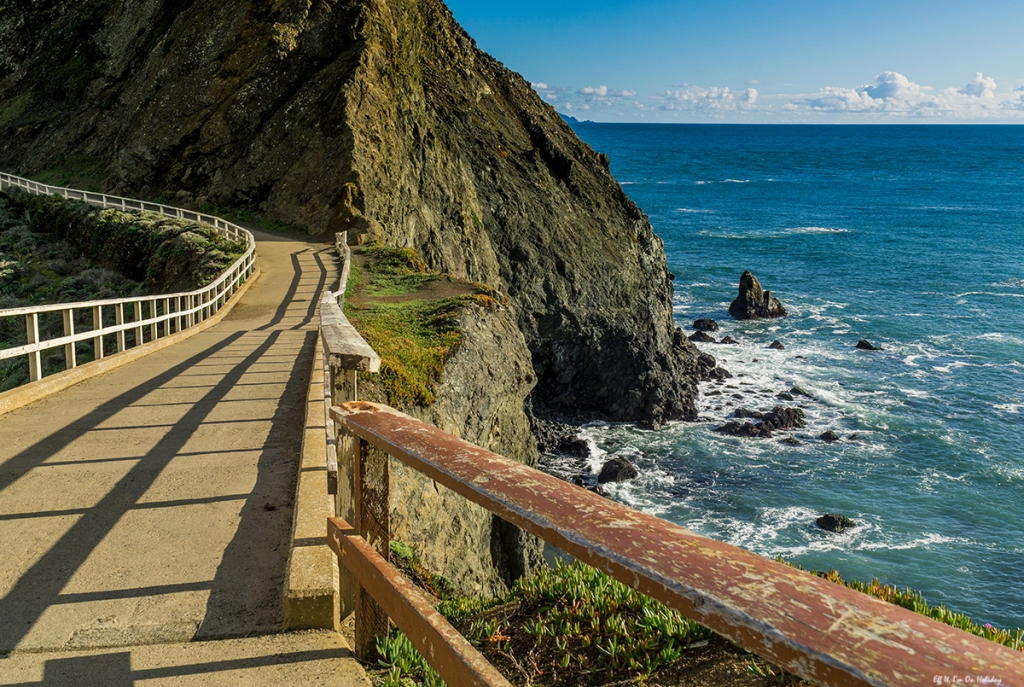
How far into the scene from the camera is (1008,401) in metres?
35.2

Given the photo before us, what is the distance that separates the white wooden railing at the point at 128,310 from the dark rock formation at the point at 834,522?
18926 millimetres

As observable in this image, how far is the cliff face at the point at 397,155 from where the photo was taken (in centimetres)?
3578

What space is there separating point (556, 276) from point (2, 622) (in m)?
33.5

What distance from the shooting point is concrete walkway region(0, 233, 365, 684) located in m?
4.17

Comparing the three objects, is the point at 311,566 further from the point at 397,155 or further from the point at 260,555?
the point at 397,155

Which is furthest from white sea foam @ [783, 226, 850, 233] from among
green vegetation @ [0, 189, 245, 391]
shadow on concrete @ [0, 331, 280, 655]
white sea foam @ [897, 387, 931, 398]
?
shadow on concrete @ [0, 331, 280, 655]

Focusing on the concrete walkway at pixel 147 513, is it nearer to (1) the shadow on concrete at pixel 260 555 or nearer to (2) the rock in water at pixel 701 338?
(1) the shadow on concrete at pixel 260 555

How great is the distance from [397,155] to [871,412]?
969 inches

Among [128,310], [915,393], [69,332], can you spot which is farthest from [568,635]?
[915,393]

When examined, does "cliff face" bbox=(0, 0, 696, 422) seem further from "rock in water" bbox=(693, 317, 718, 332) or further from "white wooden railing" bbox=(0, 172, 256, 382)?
"rock in water" bbox=(693, 317, 718, 332)

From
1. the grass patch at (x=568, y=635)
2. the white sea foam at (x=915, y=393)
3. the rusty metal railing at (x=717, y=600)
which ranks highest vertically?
the rusty metal railing at (x=717, y=600)

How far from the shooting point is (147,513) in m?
5.79

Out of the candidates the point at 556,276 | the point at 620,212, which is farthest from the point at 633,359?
the point at 620,212

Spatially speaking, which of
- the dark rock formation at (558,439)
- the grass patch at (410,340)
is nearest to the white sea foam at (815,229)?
the dark rock formation at (558,439)
